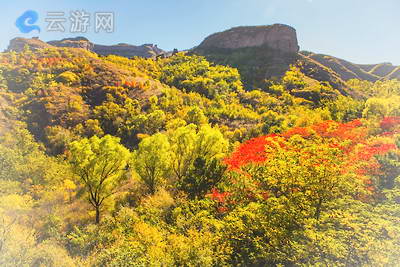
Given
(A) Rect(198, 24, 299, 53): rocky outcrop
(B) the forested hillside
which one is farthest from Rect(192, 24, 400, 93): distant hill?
(B) the forested hillside

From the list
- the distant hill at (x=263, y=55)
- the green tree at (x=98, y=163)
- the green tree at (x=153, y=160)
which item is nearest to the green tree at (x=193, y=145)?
the green tree at (x=153, y=160)

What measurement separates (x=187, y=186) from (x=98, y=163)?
10.7 m

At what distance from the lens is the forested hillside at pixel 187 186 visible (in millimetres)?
13961

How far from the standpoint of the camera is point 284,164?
52.7ft

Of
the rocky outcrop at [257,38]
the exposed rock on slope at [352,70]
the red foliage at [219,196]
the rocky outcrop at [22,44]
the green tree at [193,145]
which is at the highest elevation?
the rocky outcrop at [257,38]

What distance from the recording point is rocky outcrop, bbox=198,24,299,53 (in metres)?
129

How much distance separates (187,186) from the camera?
25.4 metres

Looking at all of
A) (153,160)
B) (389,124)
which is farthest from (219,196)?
(389,124)

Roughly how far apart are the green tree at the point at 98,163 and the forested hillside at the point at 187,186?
16 centimetres

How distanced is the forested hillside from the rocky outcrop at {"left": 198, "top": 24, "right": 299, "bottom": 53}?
6821 cm

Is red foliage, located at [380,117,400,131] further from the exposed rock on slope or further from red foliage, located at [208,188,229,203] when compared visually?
the exposed rock on slope

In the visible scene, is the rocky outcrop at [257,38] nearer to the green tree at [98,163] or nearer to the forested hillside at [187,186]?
the forested hillside at [187,186]

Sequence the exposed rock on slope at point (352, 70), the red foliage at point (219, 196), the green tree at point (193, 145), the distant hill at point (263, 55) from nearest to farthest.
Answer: the red foliage at point (219, 196) → the green tree at point (193, 145) → the distant hill at point (263, 55) → the exposed rock on slope at point (352, 70)

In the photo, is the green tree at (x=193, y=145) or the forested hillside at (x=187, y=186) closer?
the forested hillside at (x=187, y=186)
